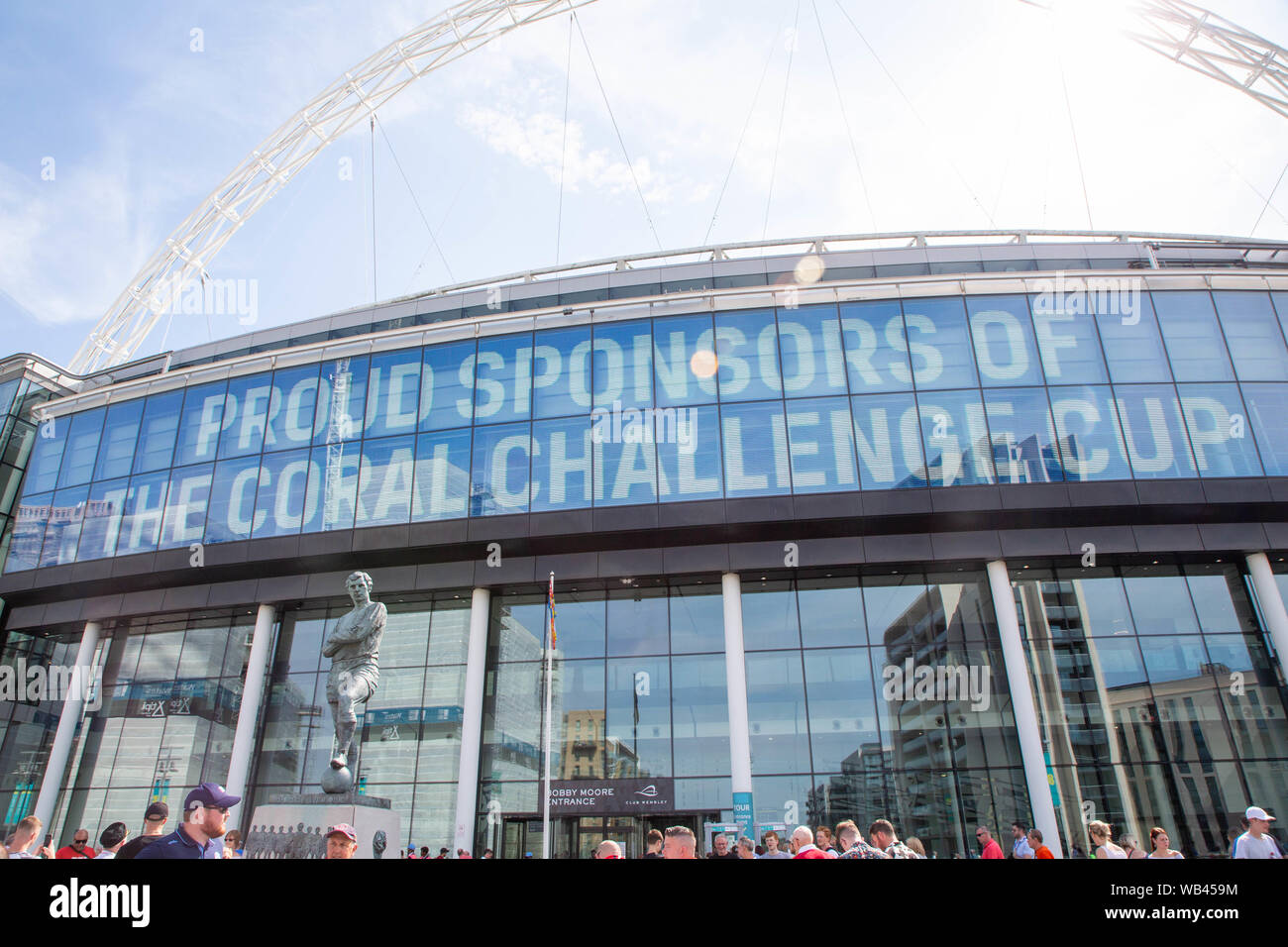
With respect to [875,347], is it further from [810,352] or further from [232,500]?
[232,500]

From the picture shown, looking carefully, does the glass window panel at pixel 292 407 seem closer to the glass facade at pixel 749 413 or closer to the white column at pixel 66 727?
the glass facade at pixel 749 413

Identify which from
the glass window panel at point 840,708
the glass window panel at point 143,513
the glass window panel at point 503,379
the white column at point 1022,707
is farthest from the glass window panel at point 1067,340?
the glass window panel at point 143,513

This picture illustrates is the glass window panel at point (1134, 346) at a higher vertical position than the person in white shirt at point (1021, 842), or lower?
higher

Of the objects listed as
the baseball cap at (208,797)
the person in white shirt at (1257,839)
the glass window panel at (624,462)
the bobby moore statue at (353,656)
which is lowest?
the person in white shirt at (1257,839)

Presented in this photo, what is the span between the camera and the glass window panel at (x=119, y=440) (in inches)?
1109

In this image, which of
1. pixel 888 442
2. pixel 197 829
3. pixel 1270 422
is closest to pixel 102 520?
pixel 197 829

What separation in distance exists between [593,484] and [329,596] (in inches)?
400

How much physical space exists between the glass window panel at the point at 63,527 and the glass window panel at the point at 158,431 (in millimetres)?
2850

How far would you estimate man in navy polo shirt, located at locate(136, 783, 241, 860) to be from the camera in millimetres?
5189

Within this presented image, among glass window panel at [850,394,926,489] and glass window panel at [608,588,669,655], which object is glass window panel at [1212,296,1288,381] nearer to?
glass window panel at [850,394,926,489]

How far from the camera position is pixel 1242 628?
855 inches

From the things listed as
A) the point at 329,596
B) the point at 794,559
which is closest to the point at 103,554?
the point at 329,596
